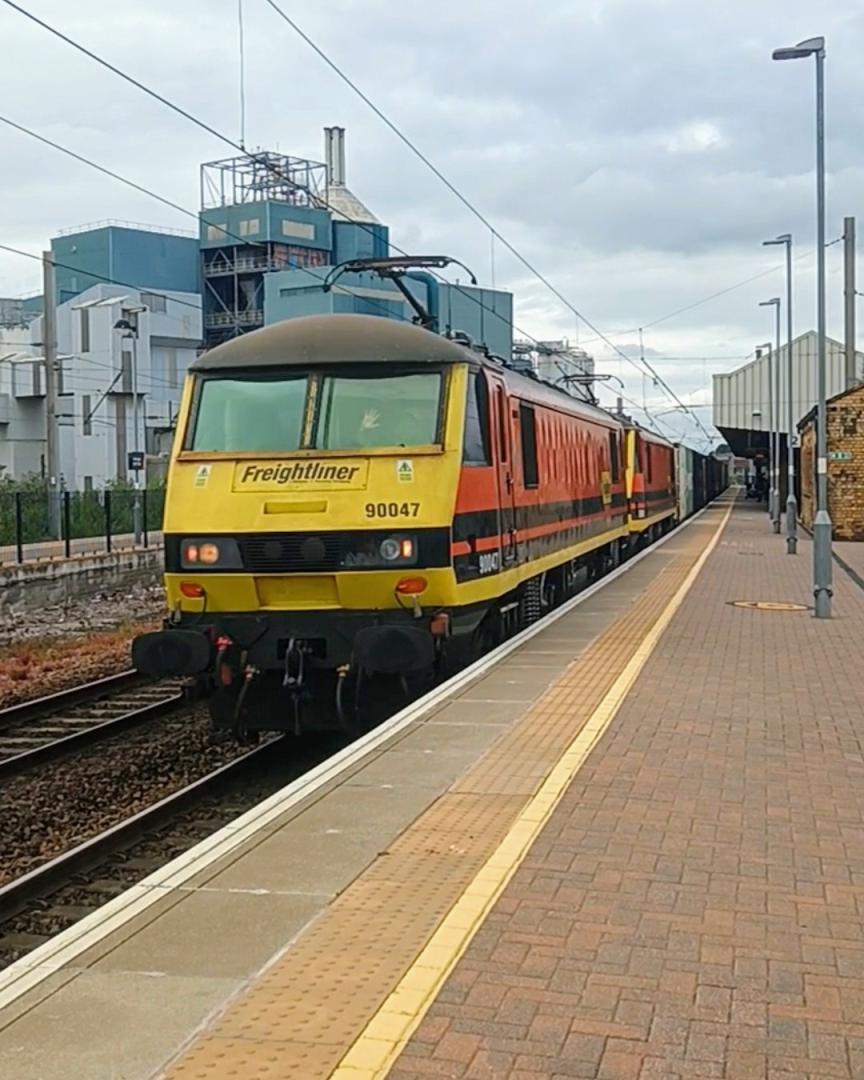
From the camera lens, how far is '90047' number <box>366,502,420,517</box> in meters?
9.86

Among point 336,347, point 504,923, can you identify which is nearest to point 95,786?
point 336,347

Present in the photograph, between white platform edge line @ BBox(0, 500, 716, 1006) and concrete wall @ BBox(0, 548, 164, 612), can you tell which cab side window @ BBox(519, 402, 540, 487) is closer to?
white platform edge line @ BBox(0, 500, 716, 1006)

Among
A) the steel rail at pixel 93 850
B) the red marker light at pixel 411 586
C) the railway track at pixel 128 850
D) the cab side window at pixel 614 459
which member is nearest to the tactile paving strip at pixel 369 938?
the red marker light at pixel 411 586

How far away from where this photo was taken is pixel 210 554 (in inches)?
393

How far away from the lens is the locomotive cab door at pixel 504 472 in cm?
1159

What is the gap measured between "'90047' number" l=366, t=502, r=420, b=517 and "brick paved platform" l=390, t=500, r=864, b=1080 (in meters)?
2.20

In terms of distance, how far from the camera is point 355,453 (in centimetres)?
1014

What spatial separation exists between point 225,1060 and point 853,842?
344cm

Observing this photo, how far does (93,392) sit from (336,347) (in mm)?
59736

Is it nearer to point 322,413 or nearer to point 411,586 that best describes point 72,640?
point 322,413

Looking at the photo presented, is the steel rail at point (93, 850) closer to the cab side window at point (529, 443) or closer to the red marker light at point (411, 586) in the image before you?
the red marker light at point (411, 586)

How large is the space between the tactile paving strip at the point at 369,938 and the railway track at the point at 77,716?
4886 millimetres

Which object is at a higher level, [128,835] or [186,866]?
[186,866]

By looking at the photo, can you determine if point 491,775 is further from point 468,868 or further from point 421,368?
point 421,368
